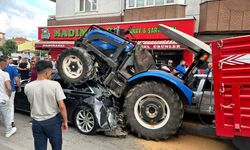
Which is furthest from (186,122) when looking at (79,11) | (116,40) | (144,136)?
(79,11)

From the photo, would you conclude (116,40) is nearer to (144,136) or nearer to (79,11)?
(144,136)

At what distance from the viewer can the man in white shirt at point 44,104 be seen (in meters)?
2.87

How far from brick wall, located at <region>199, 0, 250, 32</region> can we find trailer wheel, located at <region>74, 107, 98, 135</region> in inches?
330

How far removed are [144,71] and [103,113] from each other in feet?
4.10

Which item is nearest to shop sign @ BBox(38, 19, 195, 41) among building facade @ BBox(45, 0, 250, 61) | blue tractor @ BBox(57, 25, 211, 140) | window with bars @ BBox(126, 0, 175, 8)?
building facade @ BBox(45, 0, 250, 61)

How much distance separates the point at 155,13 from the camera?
13023mm

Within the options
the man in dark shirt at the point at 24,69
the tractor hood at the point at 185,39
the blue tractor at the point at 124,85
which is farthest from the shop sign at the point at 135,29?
the man in dark shirt at the point at 24,69

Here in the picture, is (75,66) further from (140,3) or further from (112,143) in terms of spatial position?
(140,3)

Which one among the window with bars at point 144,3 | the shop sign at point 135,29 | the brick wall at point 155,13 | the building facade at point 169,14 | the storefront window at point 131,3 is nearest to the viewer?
the building facade at point 169,14

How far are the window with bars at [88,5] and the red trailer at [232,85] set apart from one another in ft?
46.0

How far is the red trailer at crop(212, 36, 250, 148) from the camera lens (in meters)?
3.27

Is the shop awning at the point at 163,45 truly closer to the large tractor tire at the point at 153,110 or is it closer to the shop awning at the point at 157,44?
the shop awning at the point at 157,44

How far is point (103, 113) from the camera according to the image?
15.3ft

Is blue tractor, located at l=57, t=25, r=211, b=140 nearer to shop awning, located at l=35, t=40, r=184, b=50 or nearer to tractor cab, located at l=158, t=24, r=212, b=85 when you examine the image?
tractor cab, located at l=158, t=24, r=212, b=85
